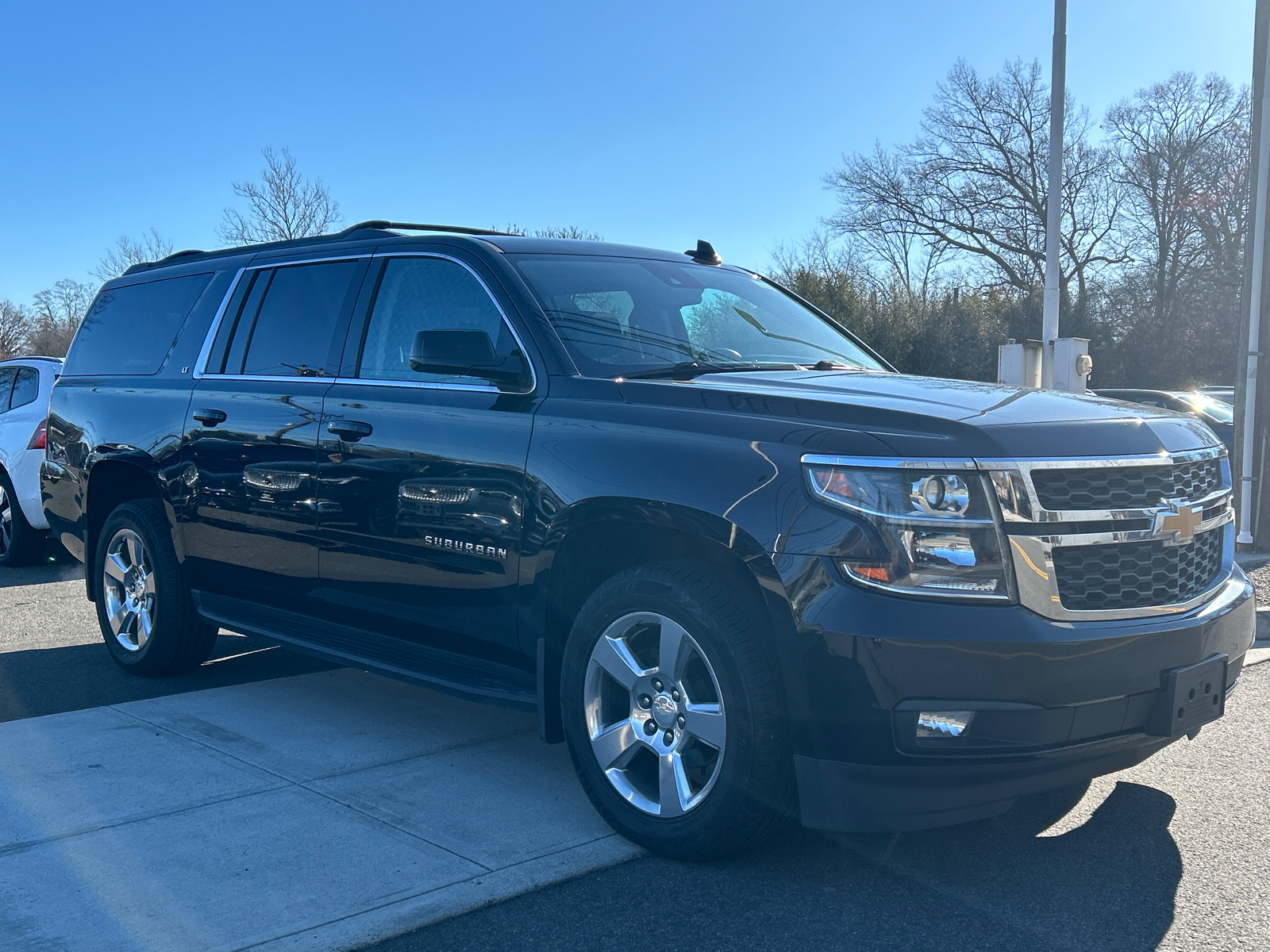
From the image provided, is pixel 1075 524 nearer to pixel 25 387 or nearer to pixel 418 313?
pixel 418 313

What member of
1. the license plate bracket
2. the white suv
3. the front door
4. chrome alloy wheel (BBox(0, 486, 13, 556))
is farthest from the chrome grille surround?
chrome alloy wheel (BBox(0, 486, 13, 556))

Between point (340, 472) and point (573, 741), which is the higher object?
point (340, 472)

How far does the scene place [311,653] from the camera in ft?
15.7

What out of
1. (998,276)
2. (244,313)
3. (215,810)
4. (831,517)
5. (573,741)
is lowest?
(215,810)

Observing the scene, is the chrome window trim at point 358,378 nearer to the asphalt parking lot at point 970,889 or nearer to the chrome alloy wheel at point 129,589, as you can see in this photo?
the chrome alloy wheel at point 129,589

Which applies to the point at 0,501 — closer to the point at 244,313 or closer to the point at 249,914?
the point at 244,313

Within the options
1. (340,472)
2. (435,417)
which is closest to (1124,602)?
(435,417)

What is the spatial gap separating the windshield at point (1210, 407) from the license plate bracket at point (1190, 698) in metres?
12.5

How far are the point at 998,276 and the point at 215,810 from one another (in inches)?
1533

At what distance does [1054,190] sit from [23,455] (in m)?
12.7

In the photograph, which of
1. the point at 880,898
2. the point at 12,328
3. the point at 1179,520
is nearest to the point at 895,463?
the point at 1179,520

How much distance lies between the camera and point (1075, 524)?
3.08 meters

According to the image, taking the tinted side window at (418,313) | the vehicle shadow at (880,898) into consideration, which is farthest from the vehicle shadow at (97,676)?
the vehicle shadow at (880,898)

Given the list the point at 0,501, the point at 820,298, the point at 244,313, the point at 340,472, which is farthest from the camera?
the point at 820,298
